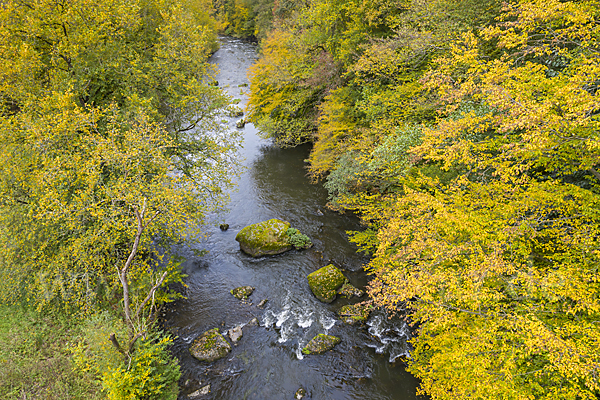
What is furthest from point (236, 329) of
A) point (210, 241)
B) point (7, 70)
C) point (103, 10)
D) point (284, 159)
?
point (284, 159)

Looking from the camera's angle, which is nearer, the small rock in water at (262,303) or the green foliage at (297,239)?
the small rock in water at (262,303)

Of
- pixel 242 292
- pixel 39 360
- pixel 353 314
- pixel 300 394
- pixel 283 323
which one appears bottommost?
pixel 39 360

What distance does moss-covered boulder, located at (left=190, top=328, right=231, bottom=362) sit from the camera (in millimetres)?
10180

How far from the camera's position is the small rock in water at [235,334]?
1094 centimetres

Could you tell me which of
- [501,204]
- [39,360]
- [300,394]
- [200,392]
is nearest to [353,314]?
[300,394]

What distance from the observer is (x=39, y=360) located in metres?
8.71

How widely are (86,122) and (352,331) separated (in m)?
12.8

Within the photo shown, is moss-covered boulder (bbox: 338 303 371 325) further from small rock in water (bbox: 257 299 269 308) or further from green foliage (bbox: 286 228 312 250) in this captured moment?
green foliage (bbox: 286 228 312 250)

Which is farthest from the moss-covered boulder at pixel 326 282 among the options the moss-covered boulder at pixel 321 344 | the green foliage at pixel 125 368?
the green foliage at pixel 125 368

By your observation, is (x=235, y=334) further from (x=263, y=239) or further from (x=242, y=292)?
(x=263, y=239)

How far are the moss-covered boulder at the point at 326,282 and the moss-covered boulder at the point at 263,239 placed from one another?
9.47 feet

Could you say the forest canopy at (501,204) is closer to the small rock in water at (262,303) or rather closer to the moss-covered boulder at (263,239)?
the moss-covered boulder at (263,239)

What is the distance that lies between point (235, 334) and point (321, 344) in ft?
11.5

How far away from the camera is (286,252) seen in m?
15.4
